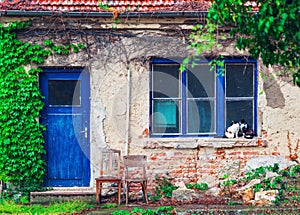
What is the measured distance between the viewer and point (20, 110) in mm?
10344

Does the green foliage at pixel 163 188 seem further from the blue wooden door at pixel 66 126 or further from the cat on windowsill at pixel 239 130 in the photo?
the cat on windowsill at pixel 239 130

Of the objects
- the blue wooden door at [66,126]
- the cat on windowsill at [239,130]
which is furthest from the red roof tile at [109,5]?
the cat on windowsill at [239,130]

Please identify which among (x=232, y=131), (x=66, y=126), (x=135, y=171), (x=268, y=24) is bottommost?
(x=135, y=171)

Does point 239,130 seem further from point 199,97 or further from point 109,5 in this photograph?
point 109,5

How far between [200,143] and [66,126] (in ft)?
8.37

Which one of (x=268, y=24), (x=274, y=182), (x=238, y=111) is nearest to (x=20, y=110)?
(x=238, y=111)

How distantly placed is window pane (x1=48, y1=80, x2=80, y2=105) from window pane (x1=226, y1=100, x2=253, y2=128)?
114 inches

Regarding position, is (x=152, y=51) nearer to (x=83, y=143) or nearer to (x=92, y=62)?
(x=92, y=62)

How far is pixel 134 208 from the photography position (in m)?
9.48

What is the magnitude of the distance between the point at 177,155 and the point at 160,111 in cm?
91

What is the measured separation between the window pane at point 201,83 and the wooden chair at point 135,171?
5.36 ft

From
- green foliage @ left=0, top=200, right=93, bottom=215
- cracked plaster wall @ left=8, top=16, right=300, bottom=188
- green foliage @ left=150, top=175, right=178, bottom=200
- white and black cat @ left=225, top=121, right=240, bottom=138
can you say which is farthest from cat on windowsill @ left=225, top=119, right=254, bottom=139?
green foliage @ left=0, top=200, right=93, bottom=215

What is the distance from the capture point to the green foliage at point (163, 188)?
33.9 ft

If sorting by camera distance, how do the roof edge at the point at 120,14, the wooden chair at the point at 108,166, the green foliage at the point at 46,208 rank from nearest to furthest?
the green foliage at the point at 46,208
the wooden chair at the point at 108,166
the roof edge at the point at 120,14
